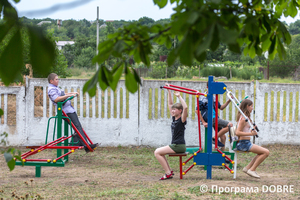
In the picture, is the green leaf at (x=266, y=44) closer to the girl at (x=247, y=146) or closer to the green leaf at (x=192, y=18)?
the green leaf at (x=192, y=18)

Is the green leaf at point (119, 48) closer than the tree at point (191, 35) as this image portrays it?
No

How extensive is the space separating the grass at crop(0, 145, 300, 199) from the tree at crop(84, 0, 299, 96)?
258 centimetres

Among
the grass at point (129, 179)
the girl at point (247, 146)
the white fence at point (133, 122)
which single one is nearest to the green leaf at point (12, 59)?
the grass at point (129, 179)

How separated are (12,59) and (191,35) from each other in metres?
0.61

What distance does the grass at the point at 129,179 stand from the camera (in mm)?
4277

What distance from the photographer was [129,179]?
5.36 m

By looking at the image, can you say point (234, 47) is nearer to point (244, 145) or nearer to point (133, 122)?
point (244, 145)

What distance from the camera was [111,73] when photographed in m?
1.50

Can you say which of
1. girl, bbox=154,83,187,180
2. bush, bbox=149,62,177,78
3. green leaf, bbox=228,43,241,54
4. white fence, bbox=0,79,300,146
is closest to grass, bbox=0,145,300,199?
girl, bbox=154,83,187,180

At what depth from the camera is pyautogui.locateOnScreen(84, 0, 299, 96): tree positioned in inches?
47.0

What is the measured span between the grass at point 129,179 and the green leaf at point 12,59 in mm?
3264

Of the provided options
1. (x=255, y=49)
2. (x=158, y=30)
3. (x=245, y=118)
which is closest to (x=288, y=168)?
(x=245, y=118)

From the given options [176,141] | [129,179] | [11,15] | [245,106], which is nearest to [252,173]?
[245,106]

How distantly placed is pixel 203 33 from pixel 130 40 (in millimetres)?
552
